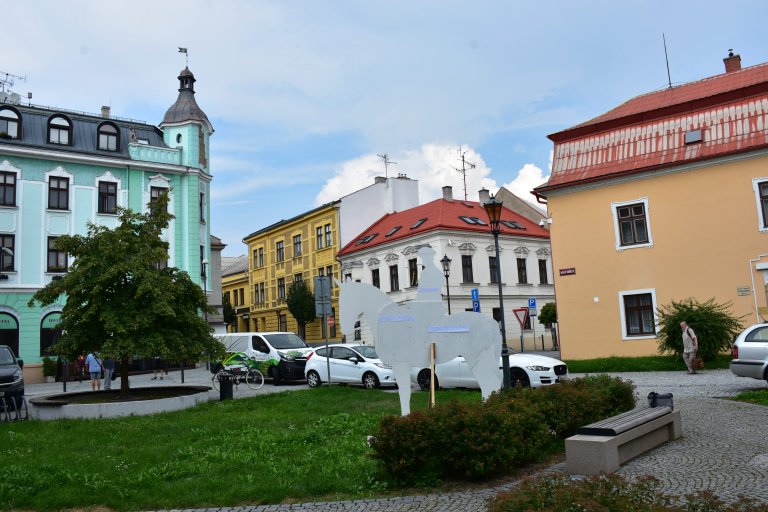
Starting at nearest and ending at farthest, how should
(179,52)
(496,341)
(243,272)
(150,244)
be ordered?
(496,341) < (150,244) < (179,52) < (243,272)

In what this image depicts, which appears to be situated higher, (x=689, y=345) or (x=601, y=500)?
(x=689, y=345)

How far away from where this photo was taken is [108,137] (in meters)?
35.3

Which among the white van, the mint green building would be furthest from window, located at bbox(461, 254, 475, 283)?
the white van

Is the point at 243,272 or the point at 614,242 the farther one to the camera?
the point at 243,272

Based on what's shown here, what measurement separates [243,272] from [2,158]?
125 feet

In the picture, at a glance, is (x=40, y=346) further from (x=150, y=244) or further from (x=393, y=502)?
(x=393, y=502)

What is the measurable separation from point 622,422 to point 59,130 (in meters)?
33.9

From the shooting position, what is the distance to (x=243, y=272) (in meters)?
69.3

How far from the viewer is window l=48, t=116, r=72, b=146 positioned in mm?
33750

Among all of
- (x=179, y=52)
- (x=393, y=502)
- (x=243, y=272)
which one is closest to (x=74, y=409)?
(x=393, y=502)

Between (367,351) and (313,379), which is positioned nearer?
(367,351)

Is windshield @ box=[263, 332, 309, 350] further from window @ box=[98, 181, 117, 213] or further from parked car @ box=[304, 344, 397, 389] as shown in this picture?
window @ box=[98, 181, 117, 213]

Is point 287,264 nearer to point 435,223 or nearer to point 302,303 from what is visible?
point 302,303

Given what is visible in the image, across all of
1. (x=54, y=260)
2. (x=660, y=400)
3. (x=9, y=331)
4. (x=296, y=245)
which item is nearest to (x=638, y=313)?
(x=660, y=400)
